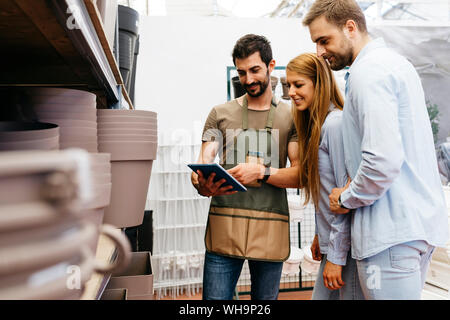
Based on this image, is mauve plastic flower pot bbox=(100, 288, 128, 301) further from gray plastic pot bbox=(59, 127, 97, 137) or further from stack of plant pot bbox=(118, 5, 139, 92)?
stack of plant pot bbox=(118, 5, 139, 92)

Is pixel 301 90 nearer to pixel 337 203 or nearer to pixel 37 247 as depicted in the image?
pixel 337 203

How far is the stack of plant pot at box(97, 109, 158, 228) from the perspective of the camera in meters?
0.73

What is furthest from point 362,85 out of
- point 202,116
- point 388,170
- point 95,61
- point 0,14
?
point 202,116

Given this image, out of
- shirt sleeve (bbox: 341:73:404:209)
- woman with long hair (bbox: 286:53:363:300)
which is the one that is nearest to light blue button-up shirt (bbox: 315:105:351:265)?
woman with long hair (bbox: 286:53:363:300)

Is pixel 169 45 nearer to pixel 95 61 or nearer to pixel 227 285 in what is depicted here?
pixel 227 285

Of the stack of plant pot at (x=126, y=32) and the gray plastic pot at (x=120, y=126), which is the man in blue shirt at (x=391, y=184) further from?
the stack of plant pot at (x=126, y=32)

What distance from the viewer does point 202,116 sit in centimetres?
332

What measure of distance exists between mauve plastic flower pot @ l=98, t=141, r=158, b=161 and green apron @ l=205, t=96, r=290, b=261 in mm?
791

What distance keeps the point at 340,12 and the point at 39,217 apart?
1.25m

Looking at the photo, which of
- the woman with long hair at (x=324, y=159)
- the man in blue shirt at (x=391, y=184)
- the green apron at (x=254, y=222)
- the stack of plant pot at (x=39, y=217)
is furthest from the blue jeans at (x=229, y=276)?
the stack of plant pot at (x=39, y=217)

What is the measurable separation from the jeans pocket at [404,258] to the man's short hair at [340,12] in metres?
0.79

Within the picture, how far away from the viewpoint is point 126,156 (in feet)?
2.41

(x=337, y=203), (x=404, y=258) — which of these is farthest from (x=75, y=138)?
(x=404, y=258)

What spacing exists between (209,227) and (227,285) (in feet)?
0.95
